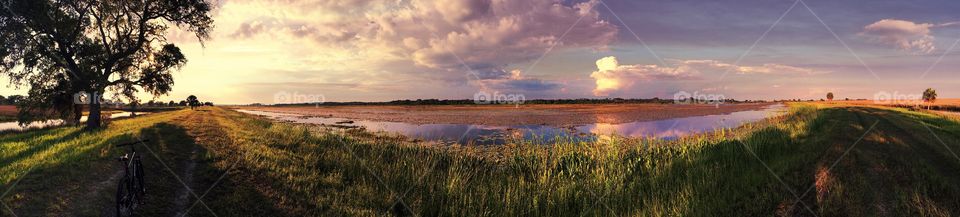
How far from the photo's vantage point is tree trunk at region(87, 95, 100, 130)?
28.6 meters

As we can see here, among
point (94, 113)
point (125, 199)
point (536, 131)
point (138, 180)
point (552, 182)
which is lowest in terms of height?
point (536, 131)

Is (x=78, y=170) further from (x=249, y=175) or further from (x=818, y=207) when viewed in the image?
(x=818, y=207)

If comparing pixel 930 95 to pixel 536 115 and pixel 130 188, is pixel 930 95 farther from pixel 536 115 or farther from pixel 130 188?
pixel 130 188

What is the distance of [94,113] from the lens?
1150 inches

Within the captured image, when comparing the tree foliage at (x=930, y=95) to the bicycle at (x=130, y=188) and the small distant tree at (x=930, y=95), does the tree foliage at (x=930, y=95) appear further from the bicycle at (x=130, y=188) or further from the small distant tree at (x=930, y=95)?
the bicycle at (x=130, y=188)

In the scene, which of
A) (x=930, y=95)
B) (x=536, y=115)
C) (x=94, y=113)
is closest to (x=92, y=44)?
(x=94, y=113)

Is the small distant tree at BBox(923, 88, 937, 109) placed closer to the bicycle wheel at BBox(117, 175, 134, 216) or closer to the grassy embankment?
the grassy embankment

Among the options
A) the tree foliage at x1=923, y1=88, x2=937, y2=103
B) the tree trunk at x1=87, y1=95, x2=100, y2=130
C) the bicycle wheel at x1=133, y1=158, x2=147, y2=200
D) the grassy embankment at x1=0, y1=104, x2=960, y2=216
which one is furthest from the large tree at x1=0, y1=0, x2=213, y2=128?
the tree foliage at x1=923, y1=88, x2=937, y2=103

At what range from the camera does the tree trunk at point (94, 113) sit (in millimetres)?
28559

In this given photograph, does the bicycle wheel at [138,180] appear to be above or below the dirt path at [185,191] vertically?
above

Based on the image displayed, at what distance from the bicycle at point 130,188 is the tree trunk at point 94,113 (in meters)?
25.5

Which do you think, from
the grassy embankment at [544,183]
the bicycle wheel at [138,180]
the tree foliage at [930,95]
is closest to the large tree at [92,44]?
the grassy embankment at [544,183]

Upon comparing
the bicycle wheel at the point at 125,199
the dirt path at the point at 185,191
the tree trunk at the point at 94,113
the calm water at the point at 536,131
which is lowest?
the calm water at the point at 536,131

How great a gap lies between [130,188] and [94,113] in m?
28.0
